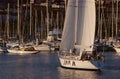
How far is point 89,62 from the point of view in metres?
44.1

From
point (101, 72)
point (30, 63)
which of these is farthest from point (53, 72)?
point (30, 63)

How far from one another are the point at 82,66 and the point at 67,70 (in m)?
1.99

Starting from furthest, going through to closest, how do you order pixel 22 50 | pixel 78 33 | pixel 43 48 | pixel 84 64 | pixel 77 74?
1. pixel 43 48
2. pixel 22 50
3. pixel 78 33
4. pixel 84 64
5. pixel 77 74

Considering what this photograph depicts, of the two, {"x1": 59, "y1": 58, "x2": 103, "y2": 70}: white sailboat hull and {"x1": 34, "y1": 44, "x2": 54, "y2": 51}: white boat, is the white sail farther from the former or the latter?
{"x1": 34, "y1": 44, "x2": 54, "y2": 51}: white boat

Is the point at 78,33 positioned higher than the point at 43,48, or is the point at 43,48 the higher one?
the point at 78,33

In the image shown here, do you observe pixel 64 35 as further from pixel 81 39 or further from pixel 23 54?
pixel 23 54

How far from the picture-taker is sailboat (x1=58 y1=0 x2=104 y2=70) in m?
45.4

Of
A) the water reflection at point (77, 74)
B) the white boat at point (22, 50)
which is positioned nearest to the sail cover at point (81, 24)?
the water reflection at point (77, 74)

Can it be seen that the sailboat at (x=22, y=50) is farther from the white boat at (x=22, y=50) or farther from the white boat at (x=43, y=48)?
the white boat at (x=43, y=48)

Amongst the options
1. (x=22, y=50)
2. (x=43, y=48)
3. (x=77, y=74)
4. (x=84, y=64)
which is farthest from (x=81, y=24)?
(x=43, y=48)

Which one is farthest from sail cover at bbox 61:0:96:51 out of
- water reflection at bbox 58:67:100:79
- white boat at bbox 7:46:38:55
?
white boat at bbox 7:46:38:55

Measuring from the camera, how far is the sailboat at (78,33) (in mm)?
45438

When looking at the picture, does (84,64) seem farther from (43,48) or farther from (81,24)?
(43,48)

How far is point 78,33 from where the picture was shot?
4694 centimetres
